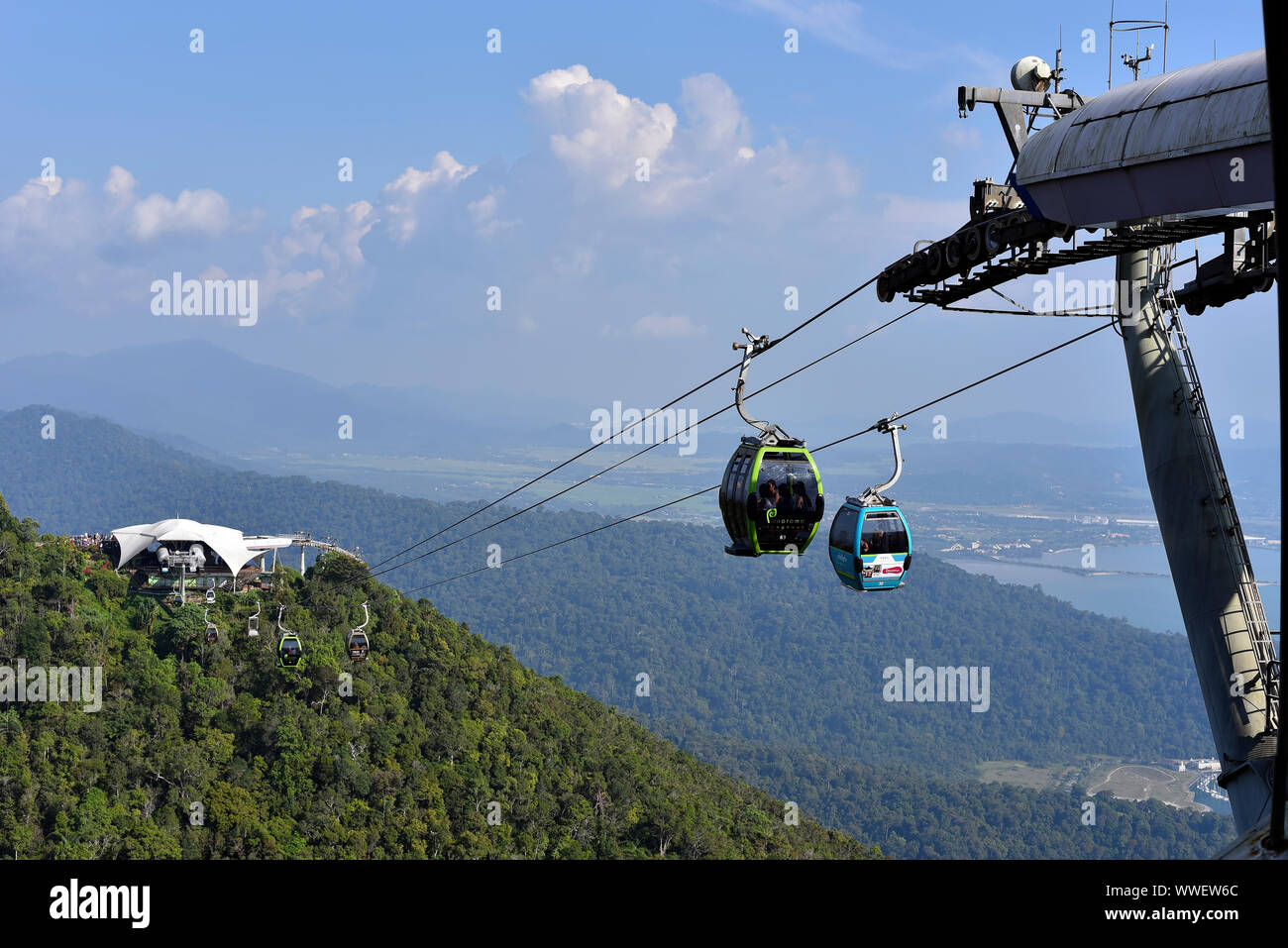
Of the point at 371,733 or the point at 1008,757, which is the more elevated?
the point at 371,733

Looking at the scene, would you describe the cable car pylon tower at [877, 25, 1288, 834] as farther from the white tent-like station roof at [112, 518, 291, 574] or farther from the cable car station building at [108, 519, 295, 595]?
the white tent-like station roof at [112, 518, 291, 574]

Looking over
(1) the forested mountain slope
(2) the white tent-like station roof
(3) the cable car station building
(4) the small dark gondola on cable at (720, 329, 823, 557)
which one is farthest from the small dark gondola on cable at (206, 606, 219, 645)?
(4) the small dark gondola on cable at (720, 329, 823, 557)

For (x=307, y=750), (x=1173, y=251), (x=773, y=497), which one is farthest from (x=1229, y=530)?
(x=307, y=750)

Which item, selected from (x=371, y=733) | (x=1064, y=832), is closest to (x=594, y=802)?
(x=371, y=733)

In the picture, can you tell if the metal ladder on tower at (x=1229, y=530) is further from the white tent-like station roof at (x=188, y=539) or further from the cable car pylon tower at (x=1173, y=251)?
the white tent-like station roof at (x=188, y=539)
